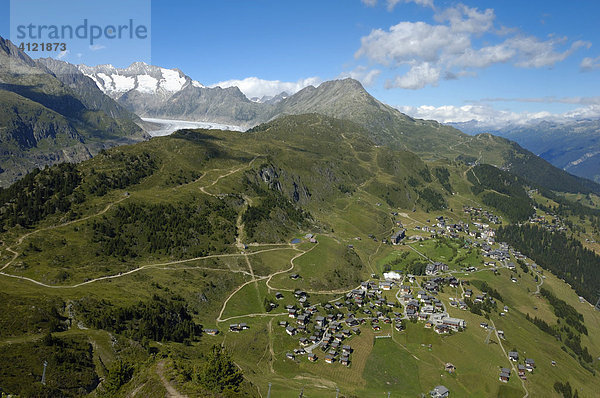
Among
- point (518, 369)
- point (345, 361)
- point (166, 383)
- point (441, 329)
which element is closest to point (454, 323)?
point (441, 329)

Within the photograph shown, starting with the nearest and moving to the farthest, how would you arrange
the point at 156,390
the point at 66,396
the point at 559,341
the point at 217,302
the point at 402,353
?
the point at 156,390 < the point at 66,396 < the point at 402,353 < the point at 217,302 < the point at 559,341

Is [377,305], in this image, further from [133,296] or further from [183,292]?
[133,296]

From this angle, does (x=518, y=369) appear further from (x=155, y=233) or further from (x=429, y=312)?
(x=155, y=233)

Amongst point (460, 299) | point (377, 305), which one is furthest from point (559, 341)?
point (377, 305)

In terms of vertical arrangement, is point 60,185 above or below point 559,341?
above

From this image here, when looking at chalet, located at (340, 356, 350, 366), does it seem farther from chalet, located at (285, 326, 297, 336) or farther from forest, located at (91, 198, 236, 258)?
forest, located at (91, 198, 236, 258)

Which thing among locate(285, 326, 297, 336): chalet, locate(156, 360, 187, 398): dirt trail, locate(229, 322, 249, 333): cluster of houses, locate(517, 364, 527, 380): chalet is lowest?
locate(517, 364, 527, 380): chalet

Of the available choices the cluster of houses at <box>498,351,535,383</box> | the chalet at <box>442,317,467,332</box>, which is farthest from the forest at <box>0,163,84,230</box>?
the cluster of houses at <box>498,351,535,383</box>

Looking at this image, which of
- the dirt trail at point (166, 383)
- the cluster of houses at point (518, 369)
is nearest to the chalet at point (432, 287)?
the cluster of houses at point (518, 369)
